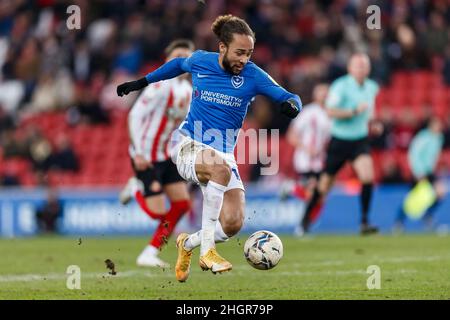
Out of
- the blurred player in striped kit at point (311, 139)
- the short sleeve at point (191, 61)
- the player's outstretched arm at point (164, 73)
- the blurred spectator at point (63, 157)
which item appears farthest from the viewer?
the blurred spectator at point (63, 157)

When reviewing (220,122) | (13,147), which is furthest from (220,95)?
(13,147)

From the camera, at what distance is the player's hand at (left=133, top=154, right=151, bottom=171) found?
1138 cm

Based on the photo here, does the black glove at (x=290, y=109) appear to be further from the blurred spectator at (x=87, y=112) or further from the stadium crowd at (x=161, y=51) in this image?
the blurred spectator at (x=87, y=112)

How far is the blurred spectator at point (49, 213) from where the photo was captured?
18.7 metres

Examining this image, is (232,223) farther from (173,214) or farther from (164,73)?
(173,214)

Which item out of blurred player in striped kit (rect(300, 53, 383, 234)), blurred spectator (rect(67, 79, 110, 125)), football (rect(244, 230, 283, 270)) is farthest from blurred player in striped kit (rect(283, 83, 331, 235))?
football (rect(244, 230, 283, 270))

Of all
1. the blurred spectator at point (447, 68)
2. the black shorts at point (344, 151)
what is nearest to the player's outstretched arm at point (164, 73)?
the black shorts at point (344, 151)

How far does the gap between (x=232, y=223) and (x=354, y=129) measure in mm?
6375

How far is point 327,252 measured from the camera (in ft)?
42.3

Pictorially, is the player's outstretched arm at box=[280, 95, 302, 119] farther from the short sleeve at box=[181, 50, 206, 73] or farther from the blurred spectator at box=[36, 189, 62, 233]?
the blurred spectator at box=[36, 189, 62, 233]

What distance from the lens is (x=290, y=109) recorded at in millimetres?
8234

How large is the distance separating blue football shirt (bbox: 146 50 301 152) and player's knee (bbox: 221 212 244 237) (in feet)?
1.89

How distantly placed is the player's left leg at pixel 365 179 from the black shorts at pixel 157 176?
3906mm
